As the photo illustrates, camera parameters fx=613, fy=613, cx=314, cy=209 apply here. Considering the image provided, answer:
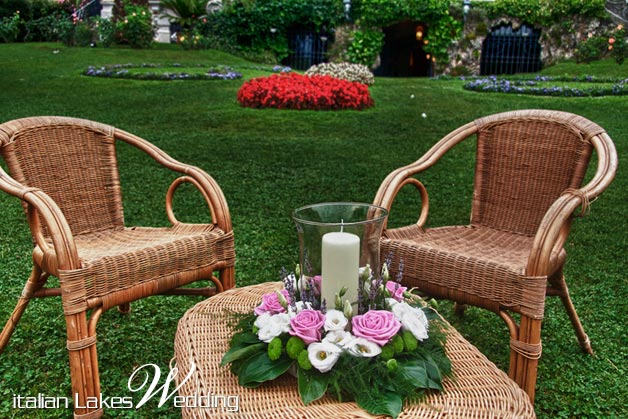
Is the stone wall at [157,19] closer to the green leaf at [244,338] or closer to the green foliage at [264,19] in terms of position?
the green foliage at [264,19]

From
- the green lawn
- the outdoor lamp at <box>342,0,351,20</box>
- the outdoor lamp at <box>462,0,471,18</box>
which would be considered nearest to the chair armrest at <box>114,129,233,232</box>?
the green lawn

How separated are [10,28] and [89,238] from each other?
14121 millimetres

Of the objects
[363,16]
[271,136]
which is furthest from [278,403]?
[363,16]

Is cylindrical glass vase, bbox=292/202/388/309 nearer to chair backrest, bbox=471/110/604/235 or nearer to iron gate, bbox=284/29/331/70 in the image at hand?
chair backrest, bbox=471/110/604/235

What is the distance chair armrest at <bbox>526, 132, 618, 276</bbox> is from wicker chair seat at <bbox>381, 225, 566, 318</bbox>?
0.19 feet

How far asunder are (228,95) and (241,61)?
4.82m

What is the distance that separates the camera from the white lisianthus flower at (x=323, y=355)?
4.96 ft

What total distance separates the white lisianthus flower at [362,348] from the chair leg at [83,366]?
1008 millimetres

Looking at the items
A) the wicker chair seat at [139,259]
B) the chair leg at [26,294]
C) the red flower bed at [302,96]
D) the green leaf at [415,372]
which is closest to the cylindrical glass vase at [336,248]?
the green leaf at [415,372]

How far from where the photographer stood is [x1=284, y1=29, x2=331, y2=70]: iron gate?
15125mm

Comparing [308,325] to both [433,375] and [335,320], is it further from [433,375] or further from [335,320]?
[433,375]

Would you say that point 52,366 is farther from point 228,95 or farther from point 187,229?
point 228,95

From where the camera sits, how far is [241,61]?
531 inches

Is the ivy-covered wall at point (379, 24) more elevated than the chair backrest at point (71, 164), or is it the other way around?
the ivy-covered wall at point (379, 24)
